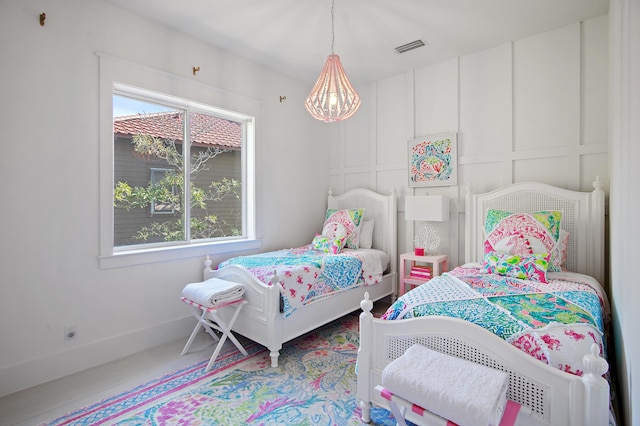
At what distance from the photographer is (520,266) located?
2395 millimetres

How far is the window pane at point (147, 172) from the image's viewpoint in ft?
9.18

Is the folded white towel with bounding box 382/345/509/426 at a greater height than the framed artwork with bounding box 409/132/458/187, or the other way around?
the framed artwork with bounding box 409/132/458/187

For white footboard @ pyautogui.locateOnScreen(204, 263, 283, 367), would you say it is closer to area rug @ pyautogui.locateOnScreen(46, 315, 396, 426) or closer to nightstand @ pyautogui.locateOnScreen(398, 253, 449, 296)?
area rug @ pyautogui.locateOnScreen(46, 315, 396, 426)

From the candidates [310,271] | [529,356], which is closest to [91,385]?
[310,271]

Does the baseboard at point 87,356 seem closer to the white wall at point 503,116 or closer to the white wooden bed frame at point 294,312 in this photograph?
the white wooden bed frame at point 294,312

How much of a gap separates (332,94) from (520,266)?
1951 mm

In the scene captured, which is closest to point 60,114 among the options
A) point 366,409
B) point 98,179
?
point 98,179

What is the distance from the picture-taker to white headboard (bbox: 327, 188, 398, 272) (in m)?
3.91

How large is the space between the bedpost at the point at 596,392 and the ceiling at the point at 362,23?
8.57 ft

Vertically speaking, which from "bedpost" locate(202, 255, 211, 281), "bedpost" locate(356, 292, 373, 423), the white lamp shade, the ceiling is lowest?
"bedpost" locate(356, 292, 373, 423)

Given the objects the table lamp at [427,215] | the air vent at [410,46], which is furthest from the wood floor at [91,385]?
the air vent at [410,46]

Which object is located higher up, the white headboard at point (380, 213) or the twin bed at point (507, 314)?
the white headboard at point (380, 213)

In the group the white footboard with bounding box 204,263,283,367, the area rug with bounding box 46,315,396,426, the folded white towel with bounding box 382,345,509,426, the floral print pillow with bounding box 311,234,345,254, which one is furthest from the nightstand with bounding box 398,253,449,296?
the folded white towel with bounding box 382,345,509,426

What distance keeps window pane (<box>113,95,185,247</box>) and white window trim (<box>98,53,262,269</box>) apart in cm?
13
